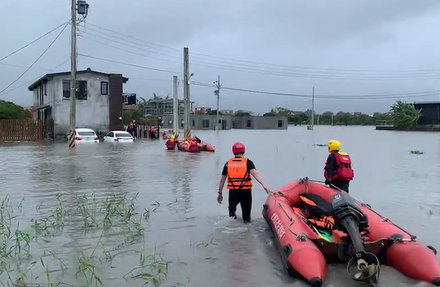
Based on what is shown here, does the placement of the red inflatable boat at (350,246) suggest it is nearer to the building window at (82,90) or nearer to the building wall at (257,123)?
the building window at (82,90)

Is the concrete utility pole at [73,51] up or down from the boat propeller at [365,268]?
up

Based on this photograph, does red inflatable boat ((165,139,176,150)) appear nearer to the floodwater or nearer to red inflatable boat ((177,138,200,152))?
red inflatable boat ((177,138,200,152))

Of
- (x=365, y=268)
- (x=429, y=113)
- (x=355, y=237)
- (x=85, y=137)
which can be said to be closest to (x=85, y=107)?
(x=85, y=137)

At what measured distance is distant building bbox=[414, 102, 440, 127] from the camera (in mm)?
81750

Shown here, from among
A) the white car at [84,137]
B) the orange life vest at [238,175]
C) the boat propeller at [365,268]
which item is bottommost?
the boat propeller at [365,268]

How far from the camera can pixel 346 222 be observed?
630 centimetres

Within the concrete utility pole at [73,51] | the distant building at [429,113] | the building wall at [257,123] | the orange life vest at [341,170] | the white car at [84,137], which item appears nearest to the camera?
the orange life vest at [341,170]

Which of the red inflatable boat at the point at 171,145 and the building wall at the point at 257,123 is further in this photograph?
the building wall at the point at 257,123

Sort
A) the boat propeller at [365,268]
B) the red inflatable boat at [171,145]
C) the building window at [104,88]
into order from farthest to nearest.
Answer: the building window at [104,88] → the red inflatable boat at [171,145] → the boat propeller at [365,268]

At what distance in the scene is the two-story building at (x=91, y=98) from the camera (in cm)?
4272

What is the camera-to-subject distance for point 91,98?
43969 mm

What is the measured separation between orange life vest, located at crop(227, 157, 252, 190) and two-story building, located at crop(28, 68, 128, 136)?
36.8m

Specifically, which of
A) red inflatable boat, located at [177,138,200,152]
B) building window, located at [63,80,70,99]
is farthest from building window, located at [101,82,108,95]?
red inflatable boat, located at [177,138,200,152]

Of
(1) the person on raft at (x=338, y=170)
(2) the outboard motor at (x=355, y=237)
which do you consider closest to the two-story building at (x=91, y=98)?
(1) the person on raft at (x=338, y=170)
